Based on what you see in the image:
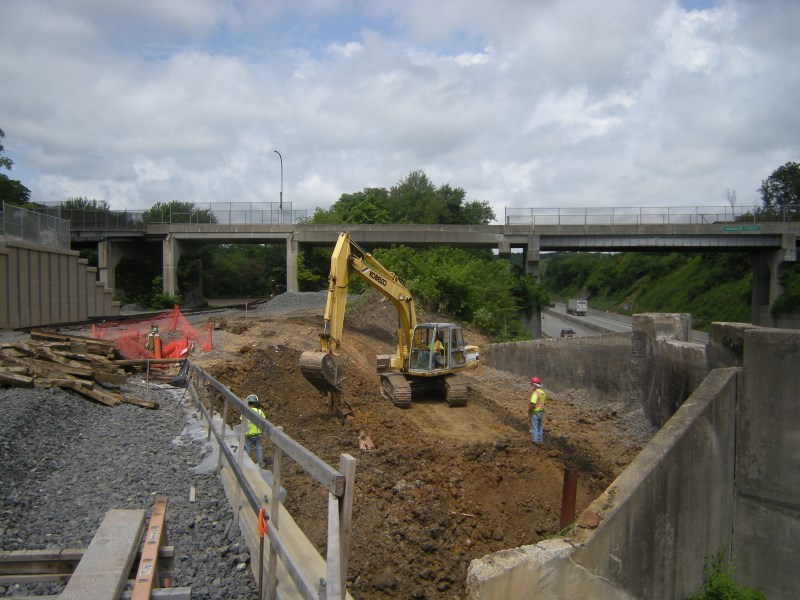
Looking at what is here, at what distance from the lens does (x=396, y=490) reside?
9.59 meters

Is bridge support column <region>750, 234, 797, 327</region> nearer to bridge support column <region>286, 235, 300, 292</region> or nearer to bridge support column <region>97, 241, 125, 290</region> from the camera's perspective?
bridge support column <region>286, 235, 300, 292</region>

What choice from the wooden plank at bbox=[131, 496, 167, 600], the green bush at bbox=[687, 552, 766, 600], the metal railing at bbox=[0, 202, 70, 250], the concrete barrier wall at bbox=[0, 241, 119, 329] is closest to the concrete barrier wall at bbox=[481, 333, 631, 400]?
the green bush at bbox=[687, 552, 766, 600]

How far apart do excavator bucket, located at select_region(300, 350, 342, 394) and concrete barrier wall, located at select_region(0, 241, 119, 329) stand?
1545 centimetres

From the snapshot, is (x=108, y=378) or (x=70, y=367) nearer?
(x=70, y=367)

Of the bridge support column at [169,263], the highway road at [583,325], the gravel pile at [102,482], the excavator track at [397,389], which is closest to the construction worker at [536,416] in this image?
the excavator track at [397,389]

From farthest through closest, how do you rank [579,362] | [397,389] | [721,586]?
[579,362], [397,389], [721,586]

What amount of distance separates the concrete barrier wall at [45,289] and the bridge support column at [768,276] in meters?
39.6

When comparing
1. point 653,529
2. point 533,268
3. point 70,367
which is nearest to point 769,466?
point 653,529

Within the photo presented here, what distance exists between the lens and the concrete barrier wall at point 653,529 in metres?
6.45

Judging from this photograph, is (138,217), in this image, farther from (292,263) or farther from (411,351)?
(411,351)

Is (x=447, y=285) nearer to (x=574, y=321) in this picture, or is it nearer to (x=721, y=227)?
(x=721, y=227)

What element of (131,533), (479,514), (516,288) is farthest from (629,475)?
(516,288)

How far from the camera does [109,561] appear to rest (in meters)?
3.36

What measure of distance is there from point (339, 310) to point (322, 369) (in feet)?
6.78
